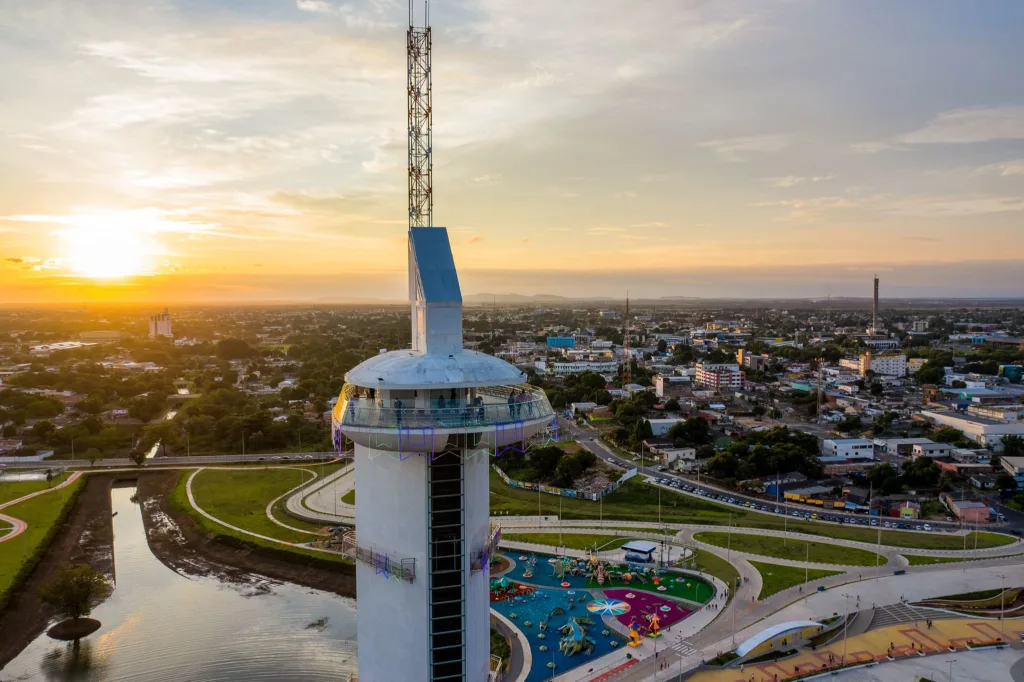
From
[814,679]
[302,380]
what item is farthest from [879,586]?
[302,380]

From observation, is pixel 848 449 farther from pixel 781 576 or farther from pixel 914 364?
pixel 914 364

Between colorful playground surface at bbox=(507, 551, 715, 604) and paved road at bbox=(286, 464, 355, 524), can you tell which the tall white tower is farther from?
paved road at bbox=(286, 464, 355, 524)

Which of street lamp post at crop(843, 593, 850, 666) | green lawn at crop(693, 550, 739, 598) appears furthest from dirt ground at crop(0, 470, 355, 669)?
street lamp post at crop(843, 593, 850, 666)

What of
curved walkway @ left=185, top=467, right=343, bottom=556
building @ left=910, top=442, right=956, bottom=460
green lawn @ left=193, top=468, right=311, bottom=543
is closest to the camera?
Answer: curved walkway @ left=185, top=467, right=343, bottom=556

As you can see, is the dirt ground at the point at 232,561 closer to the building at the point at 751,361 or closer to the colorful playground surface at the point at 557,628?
the colorful playground surface at the point at 557,628

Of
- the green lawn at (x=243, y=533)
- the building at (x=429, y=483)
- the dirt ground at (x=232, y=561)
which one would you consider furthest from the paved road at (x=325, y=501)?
the building at (x=429, y=483)

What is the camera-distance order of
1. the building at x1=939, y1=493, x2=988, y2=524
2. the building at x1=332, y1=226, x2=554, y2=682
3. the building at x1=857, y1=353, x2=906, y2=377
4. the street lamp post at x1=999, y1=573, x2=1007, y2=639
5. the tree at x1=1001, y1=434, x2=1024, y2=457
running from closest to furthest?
the building at x1=332, y1=226, x2=554, y2=682
the street lamp post at x1=999, y1=573, x2=1007, y2=639
the building at x1=939, y1=493, x2=988, y2=524
the tree at x1=1001, y1=434, x2=1024, y2=457
the building at x1=857, y1=353, x2=906, y2=377

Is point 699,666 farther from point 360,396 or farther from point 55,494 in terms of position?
point 55,494
